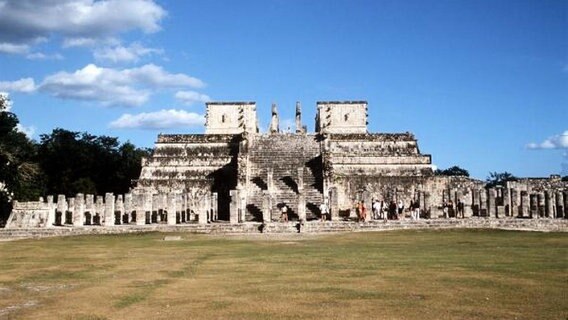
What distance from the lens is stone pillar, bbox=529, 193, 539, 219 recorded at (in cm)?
3056

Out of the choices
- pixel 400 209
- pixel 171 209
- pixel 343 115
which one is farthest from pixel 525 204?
pixel 343 115

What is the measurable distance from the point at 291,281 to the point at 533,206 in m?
26.5

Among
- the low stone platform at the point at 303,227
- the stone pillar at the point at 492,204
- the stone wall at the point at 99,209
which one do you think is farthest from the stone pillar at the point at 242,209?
the stone pillar at the point at 492,204

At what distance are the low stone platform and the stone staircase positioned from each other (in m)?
4.61

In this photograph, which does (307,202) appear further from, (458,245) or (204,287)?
(204,287)

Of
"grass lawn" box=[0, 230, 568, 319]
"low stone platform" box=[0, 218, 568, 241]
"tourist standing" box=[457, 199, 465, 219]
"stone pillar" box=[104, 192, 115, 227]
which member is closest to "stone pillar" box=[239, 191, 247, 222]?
"low stone platform" box=[0, 218, 568, 241]

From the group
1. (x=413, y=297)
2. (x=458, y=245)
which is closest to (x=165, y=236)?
(x=458, y=245)

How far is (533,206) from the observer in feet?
112

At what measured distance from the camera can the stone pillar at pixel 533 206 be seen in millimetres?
30564

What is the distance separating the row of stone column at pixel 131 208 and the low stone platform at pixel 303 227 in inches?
62.6

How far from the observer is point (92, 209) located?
97.9 feet

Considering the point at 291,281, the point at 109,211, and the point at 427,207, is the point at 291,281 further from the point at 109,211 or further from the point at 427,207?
the point at 427,207

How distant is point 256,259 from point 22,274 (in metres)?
5.46

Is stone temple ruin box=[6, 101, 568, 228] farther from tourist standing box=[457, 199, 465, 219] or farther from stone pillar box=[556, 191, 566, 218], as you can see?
tourist standing box=[457, 199, 465, 219]
